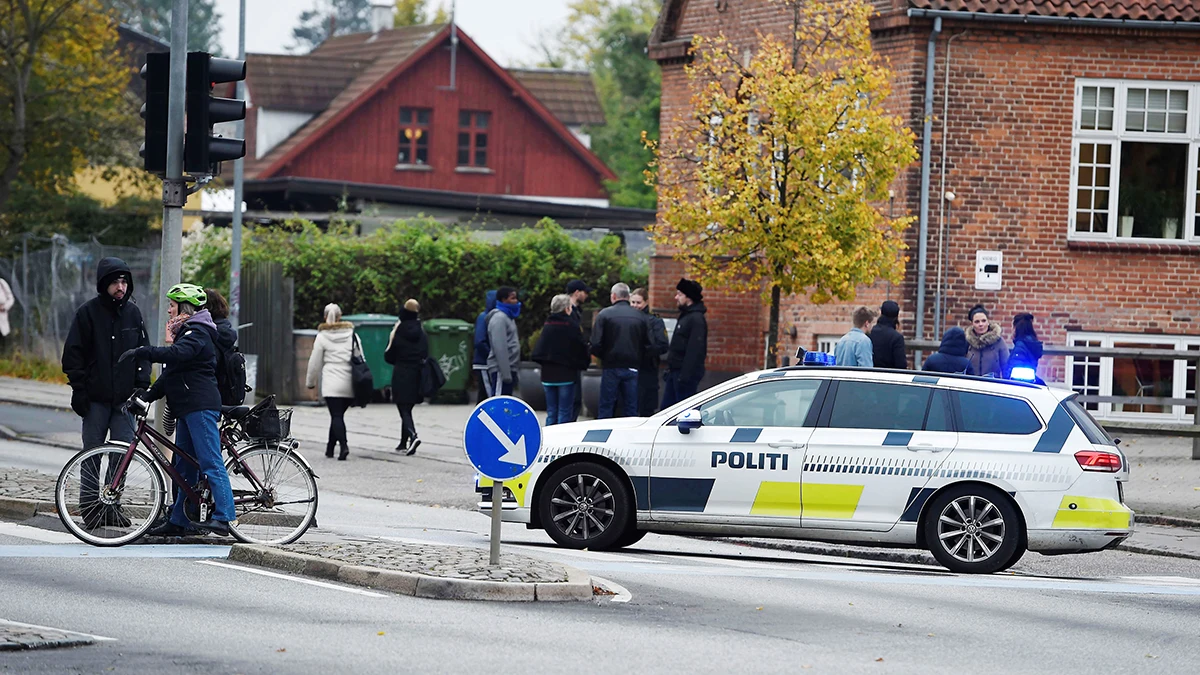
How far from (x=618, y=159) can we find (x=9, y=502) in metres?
56.9

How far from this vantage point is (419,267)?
88.0 ft

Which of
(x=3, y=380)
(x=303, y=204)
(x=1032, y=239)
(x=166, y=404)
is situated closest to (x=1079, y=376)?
(x=1032, y=239)

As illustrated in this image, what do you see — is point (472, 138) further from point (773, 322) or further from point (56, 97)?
point (773, 322)

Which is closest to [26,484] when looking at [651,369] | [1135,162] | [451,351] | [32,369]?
[651,369]

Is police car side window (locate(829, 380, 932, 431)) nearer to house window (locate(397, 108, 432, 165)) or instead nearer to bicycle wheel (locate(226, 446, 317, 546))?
bicycle wheel (locate(226, 446, 317, 546))

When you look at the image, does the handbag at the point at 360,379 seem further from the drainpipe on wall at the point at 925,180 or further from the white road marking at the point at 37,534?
the drainpipe on wall at the point at 925,180

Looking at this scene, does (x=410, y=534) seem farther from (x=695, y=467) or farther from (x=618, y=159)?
(x=618, y=159)

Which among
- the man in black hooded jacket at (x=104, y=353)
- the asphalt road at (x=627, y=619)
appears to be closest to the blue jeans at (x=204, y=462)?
the asphalt road at (x=627, y=619)

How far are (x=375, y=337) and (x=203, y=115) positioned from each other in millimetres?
13629

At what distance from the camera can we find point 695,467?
39.4 feet

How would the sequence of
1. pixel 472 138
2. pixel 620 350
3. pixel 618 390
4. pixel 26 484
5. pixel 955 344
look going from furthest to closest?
pixel 472 138 → pixel 618 390 → pixel 620 350 → pixel 955 344 → pixel 26 484

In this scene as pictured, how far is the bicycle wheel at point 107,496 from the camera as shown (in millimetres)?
11039

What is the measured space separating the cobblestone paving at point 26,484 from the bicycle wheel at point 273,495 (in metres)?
1.71

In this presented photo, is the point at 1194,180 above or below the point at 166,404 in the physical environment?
above
